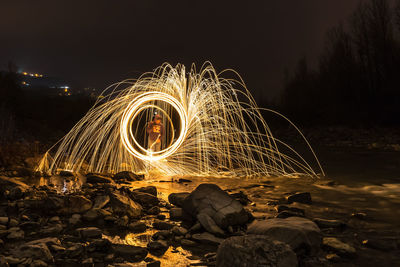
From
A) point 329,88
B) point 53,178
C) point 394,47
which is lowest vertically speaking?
point 53,178

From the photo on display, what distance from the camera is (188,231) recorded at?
4.76m

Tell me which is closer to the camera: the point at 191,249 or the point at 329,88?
the point at 191,249

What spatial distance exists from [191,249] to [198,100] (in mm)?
7674

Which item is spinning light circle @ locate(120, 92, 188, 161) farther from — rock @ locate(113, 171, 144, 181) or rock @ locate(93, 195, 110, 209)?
rock @ locate(93, 195, 110, 209)

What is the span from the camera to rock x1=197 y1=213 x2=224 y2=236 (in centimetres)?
467

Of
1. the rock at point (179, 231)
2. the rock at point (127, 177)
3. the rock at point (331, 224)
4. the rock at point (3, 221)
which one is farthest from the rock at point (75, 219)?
the rock at point (127, 177)

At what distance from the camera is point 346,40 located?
33844 mm

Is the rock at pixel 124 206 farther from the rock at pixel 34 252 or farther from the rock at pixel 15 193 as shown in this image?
the rock at pixel 15 193

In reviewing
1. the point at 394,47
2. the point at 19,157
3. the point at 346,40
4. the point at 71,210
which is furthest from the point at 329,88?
the point at 71,210

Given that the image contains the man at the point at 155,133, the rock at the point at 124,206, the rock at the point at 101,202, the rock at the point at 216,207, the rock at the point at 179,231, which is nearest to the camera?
the rock at the point at 179,231

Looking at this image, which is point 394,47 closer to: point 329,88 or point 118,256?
point 329,88

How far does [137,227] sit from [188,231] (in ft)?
2.67

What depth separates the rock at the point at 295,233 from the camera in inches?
153

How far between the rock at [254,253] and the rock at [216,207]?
157 centimetres
